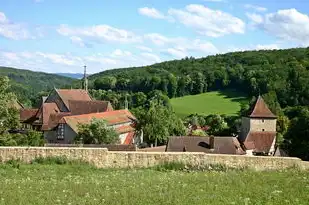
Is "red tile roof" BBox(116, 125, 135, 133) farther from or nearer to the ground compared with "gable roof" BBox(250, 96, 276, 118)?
nearer to the ground

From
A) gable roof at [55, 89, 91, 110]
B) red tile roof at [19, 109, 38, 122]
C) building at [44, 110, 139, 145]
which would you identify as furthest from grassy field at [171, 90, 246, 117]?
red tile roof at [19, 109, 38, 122]

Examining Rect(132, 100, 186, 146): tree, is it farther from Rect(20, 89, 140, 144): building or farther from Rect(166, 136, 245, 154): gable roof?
Rect(166, 136, 245, 154): gable roof

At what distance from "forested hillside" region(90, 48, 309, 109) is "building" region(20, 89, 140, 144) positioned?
2043 inches

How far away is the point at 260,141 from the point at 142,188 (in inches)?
2082

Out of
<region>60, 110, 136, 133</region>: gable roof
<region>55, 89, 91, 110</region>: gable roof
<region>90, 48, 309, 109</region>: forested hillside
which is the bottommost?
<region>60, 110, 136, 133</region>: gable roof

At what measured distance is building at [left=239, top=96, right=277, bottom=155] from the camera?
211 ft

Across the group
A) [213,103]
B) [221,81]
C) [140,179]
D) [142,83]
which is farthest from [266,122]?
[142,83]

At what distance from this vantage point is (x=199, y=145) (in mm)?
49375

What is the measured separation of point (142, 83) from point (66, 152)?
504ft

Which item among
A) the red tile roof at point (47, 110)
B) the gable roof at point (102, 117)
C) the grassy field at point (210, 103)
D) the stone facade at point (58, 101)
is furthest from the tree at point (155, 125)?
the grassy field at point (210, 103)

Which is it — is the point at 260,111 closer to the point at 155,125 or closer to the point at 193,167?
the point at 155,125

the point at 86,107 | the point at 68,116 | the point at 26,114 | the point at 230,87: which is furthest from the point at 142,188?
the point at 230,87

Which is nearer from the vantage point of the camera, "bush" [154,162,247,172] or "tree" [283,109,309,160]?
"bush" [154,162,247,172]

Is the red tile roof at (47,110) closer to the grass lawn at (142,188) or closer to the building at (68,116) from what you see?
the building at (68,116)
